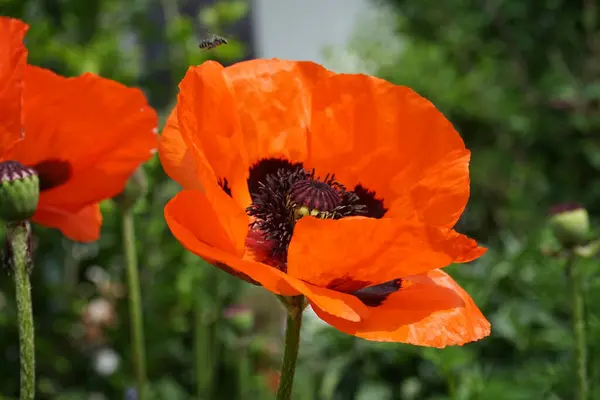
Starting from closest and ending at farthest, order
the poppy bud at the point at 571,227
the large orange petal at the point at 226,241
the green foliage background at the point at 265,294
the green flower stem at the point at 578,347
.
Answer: the large orange petal at the point at 226,241 → the green flower stem at the point at 578,347 → the poppy bud at the point at 571,227 → the green foliage background at the point at 265,294

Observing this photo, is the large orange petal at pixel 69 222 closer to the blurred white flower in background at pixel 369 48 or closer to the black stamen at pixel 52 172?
the black stamen at pixel 52 172

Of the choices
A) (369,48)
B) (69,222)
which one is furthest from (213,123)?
(369,48)

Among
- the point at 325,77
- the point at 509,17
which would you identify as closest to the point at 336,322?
the point at 325,77

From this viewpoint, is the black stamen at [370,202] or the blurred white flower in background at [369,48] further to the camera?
the blurred white flower in background at [369,48]

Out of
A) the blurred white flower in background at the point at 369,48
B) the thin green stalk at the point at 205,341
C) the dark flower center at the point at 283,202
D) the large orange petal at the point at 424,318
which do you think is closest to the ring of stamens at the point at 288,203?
the dark flower center at the point at 283,202

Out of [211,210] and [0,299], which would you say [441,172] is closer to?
[211,210]
